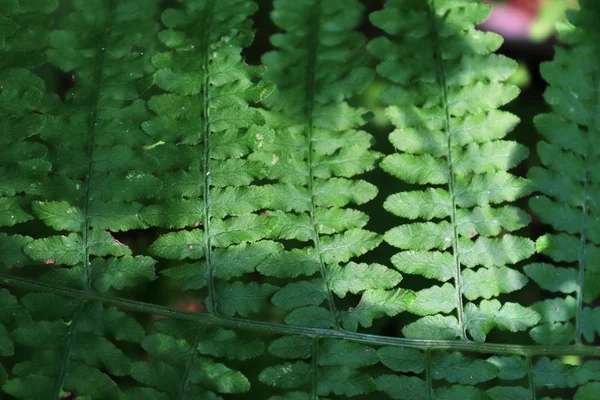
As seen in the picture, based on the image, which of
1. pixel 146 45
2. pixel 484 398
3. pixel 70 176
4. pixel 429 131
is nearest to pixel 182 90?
pixel 146 45

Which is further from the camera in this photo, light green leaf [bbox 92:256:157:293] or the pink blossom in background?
the pink blossom in background

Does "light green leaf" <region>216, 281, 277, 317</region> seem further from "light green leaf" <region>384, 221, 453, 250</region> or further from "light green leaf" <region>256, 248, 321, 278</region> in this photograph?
"light green leaf" <region>384, 221, 453, 250</region>

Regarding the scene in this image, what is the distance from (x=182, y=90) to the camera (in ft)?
5.10

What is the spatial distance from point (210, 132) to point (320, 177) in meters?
0.29

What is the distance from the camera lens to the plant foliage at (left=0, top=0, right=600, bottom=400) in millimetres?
1540

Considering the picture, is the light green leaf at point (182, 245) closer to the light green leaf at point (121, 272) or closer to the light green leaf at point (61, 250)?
the light green leaf at point (121, 272)

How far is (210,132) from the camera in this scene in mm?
1555

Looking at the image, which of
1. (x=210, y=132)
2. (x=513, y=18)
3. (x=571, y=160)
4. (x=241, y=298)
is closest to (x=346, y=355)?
(x=241, y=298)

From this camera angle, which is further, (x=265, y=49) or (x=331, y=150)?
(x=265, y=49)

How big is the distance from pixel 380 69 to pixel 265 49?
1.35 m

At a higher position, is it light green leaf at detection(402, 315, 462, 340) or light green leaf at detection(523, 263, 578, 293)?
light green leaf at detection(523, 263, 578, 293)

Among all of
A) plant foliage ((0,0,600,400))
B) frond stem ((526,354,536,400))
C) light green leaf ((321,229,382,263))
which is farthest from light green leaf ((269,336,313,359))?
frond stem ((526,354,536,400))

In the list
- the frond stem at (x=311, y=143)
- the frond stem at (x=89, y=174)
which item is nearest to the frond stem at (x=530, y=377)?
the frond stem at (x=311, y=143)

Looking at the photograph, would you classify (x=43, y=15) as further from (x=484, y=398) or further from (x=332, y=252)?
(x=484, y=398)
